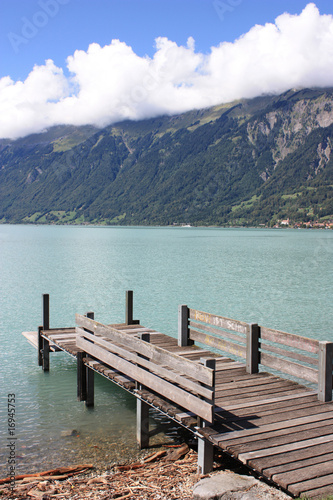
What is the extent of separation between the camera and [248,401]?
29.6 feet

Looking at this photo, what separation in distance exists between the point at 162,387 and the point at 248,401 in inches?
66.1

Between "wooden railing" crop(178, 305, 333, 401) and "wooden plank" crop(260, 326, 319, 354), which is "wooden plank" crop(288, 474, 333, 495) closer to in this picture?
"wooden railing" crop(178, 305, 333, 401)

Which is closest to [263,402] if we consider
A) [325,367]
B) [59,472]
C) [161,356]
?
[325,367]

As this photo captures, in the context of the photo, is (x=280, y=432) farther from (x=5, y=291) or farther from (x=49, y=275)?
(x=49, y=275)

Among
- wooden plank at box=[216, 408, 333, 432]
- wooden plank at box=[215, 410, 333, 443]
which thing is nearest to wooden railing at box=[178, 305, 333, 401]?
wooden plank at box=[216, 408, 333, 432]

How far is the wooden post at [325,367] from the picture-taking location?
8895 mm

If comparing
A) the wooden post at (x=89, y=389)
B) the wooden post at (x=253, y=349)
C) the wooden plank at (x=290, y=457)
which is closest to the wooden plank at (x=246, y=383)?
the wooden post at (x=253, y=349)

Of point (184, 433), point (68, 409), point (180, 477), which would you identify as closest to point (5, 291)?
point (68, 409)

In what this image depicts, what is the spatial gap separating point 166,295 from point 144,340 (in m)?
26.7

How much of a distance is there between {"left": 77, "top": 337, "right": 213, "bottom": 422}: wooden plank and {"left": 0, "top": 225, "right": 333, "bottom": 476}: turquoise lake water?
1665 mm

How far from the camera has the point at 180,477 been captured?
8.13 m

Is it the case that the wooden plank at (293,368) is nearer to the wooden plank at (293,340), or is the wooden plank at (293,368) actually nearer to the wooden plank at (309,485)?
the wooden plank at (293,340)

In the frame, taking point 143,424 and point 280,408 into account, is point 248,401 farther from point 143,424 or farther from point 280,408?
point 143,424

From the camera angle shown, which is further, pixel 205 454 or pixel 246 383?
pixel 246 383
